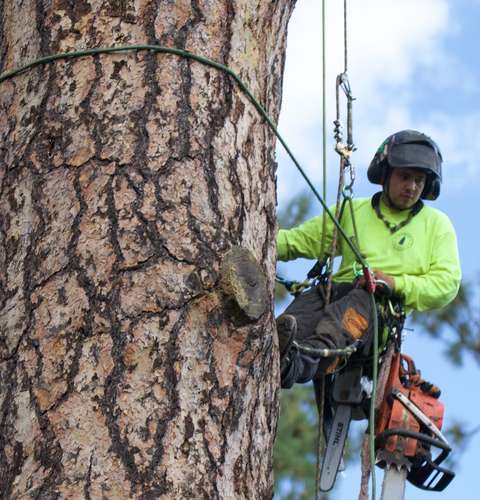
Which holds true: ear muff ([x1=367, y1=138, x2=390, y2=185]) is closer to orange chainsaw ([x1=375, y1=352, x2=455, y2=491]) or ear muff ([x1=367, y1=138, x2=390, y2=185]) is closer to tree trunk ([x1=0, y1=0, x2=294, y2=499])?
orange chainsaw ([x1=375, y1=352, x2=455, y2=491])

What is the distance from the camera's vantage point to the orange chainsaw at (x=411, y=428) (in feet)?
17.3

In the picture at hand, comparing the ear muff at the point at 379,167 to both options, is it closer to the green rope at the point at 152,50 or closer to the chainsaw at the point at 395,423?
the chainsaw at the point at 395,423

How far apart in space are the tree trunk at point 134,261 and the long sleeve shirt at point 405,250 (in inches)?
76.9

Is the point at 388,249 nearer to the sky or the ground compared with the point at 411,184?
nearer to the ground

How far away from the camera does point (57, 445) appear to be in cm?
279

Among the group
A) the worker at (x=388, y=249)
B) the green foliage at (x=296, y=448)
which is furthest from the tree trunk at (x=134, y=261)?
the green foliage at (x=296, y=448)

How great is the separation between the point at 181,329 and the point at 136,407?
21cm

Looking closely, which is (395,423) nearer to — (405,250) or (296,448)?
(405,250)

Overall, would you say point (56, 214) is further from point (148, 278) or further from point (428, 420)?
point (428, 420)

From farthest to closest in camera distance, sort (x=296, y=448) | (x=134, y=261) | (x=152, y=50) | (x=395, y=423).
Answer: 1. (x=296, y=448)
2. (x=395, y=423)
3. (x=152, y=50)
4. (x=134, y=261)

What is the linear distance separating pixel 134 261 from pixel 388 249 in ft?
8.17

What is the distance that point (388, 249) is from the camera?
5.29 m

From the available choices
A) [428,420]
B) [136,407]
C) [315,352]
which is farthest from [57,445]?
[428,420]

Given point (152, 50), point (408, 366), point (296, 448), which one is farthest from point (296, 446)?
point (152, 50)
